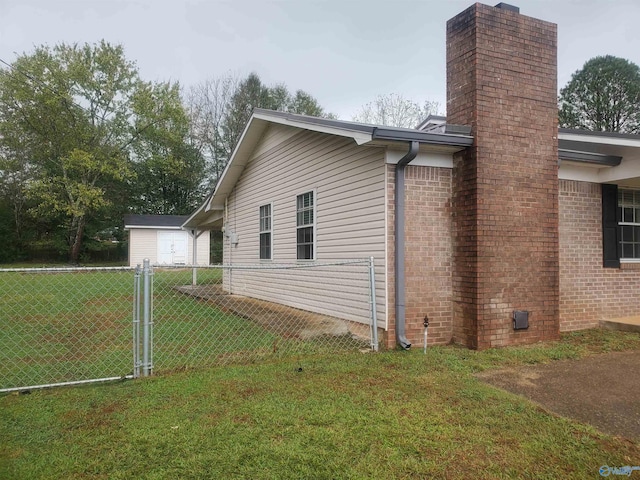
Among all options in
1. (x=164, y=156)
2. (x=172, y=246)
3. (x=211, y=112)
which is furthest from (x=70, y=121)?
(x=211, y=112)

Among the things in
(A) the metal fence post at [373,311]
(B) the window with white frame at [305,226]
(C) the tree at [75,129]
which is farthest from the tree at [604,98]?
(A) the metal fence post at [373,311]

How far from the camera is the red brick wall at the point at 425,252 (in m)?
5.80

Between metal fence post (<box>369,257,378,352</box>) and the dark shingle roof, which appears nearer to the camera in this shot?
metal fence post (<box>369,257,378,352</box>)

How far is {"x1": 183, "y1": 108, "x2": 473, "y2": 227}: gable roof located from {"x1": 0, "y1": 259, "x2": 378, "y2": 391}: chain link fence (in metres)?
1.62

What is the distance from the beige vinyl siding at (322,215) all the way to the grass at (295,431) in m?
2.16

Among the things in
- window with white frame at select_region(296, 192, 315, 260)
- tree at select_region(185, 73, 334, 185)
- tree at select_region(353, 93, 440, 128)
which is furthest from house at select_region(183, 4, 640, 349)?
tree at select_region(185, 73, 334, 185)

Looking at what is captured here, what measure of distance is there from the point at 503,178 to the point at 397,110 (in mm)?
23348

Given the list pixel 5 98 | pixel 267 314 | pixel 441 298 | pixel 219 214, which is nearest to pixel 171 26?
pixel 219 214

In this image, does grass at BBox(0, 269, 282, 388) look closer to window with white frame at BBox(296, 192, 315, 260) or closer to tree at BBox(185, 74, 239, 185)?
window with white frame at BBox(296, 192, 315, 260)

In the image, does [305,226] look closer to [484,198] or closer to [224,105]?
[484,198]

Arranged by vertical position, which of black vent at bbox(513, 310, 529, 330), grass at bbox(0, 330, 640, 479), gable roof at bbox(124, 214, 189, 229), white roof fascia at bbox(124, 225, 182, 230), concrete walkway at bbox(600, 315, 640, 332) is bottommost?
grass at bbox(0, 330, 640, 479)

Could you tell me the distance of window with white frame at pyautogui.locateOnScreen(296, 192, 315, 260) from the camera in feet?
26.7

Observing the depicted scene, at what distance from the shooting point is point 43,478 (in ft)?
8.14

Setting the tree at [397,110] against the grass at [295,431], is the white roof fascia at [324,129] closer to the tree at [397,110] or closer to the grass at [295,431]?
the grass at [295,431]
